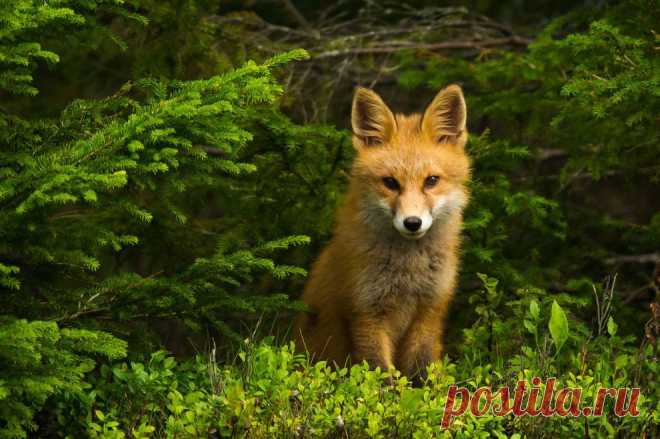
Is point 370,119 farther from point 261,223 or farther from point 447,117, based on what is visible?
point 261,223

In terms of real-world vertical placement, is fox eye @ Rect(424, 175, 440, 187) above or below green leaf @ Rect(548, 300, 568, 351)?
above

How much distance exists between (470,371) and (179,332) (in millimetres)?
2951

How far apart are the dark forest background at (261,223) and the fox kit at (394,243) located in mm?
270

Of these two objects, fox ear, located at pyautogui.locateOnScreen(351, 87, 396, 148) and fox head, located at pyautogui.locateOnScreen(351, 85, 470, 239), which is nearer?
fox head, located at pyautogui.locateOnScreen(351, 85, 470, 239)

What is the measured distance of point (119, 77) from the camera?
874 centimetres

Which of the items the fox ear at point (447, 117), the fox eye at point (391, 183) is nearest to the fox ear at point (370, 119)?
the fox ear at point (447, 117)

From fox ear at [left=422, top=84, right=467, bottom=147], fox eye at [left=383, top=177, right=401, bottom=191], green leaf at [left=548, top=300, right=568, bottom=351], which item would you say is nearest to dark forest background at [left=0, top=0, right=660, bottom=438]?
green leaf at [left=548, top=300, right=568, bottom=351]

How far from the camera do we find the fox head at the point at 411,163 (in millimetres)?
4914

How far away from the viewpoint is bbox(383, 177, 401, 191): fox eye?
502 centimetres

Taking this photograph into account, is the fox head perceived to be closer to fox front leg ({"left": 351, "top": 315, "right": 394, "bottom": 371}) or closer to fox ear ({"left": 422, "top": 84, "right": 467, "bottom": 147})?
fox ear ({"left": 422, "top": 84, "right": 467, "bottom": 147})

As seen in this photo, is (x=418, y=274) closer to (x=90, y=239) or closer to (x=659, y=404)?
(x=659, y=404)

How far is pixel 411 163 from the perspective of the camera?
5.02 metres

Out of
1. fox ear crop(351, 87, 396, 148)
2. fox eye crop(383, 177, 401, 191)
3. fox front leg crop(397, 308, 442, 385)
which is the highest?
fox ear crop(351, 87, 396, 148)

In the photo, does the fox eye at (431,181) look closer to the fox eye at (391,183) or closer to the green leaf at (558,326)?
the fox eye at (391,183)
